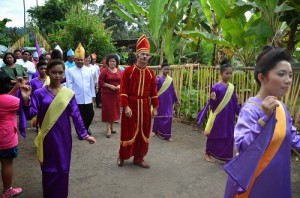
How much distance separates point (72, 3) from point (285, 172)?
21044mm

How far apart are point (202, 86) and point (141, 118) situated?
10.9 ft

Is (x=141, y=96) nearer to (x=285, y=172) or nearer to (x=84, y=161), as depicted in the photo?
(x=84, y=161)

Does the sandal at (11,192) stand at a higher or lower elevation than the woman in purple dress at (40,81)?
lower

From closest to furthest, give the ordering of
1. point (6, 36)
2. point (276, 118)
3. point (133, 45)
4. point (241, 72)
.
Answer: point (276, 118), point (241, 72), point (133, 45), point (6, 36)

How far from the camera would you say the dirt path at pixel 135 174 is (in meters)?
4.08

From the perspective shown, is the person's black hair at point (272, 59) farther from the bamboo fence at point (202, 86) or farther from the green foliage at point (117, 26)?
the green foliage at point (117, 26)

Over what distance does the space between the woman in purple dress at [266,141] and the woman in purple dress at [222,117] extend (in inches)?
116

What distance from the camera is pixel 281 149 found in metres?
2.02

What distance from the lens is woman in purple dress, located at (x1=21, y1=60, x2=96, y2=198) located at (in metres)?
3.32

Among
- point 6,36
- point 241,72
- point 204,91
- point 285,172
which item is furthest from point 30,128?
point 6,36

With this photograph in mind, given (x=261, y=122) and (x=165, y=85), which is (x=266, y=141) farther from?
(x=165, y=85)

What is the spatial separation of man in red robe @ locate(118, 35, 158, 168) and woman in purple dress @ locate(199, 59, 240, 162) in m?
1.00

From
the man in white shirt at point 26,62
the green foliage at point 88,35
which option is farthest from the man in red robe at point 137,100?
the green foliage at point 88,35

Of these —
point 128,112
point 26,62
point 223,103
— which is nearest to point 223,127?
point 223,103
